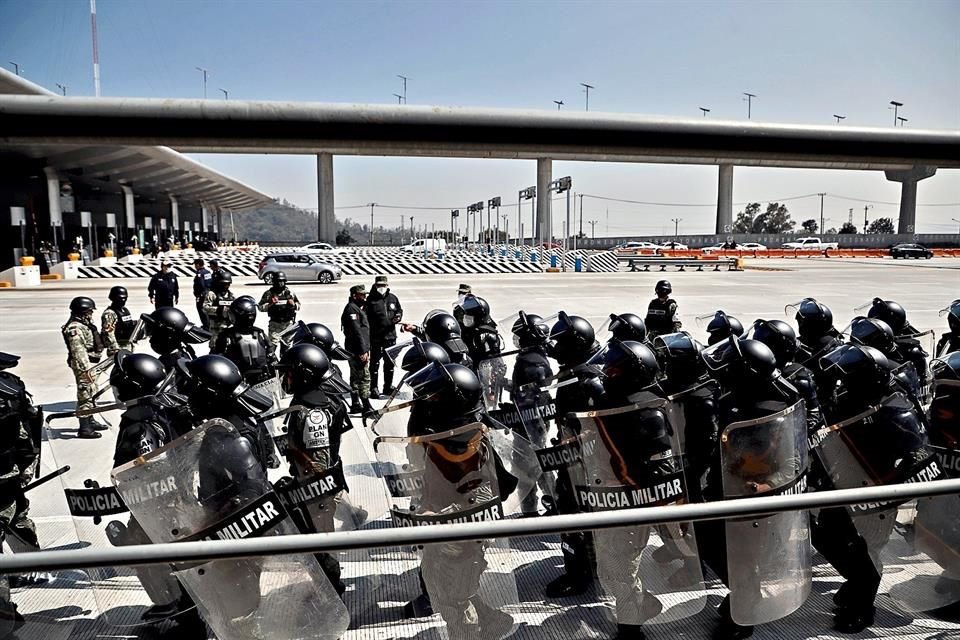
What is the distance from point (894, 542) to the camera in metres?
3.17

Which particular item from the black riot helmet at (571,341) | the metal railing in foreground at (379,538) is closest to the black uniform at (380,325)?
the black riot helmet at (571,341)

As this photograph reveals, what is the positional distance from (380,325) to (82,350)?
138 inches

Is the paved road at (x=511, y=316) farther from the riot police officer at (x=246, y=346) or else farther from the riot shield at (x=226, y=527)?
the riot police officer at (x=246, y=346)

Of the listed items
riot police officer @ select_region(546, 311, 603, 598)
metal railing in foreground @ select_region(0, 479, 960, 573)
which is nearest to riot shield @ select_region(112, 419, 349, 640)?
metal railing in foreground @ select_region(0, 479, 960, 573)

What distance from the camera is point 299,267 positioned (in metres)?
29.0

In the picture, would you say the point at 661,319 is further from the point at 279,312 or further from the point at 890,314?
the point at 279,312

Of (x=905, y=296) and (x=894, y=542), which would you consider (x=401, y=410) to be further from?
(x=905, y=296)

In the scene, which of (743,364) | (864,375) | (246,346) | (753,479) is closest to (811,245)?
(246,346)

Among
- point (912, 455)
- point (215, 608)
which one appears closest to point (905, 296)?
point (912, 455)

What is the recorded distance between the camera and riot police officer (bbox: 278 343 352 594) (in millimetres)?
3928

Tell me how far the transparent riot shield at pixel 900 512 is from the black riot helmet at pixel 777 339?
0.95 meters

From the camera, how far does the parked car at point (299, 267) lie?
94.5ft

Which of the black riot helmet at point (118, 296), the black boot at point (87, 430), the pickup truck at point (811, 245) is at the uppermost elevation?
the pickup truck at point (811, 245)

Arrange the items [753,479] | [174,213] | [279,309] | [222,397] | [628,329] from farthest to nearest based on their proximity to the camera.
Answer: [174,213]
[279,309]
[628,329]
[222,397]
[753,479]
